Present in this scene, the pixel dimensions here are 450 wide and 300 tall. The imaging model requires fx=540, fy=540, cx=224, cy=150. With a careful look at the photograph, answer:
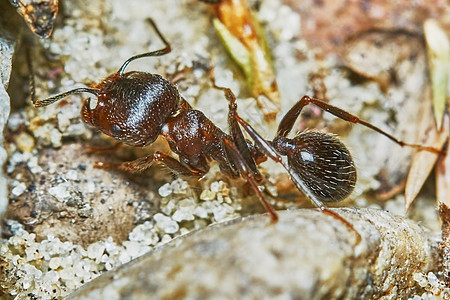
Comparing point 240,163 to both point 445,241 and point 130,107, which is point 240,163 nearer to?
point 130,107

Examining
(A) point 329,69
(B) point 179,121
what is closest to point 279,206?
(B) point 179,121

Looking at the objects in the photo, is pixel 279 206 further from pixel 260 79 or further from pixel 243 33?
pixel 243 33

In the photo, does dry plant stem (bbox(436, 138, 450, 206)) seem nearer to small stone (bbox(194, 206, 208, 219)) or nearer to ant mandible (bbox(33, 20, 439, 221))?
ant mandible (bbox(33, 20, 439, 221))

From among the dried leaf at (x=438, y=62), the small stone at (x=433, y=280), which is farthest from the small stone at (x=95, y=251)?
the dried leaf at (x=438, y=62)

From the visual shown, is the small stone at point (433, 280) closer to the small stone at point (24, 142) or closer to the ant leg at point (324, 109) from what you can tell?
the ant leg at point (324, 109)

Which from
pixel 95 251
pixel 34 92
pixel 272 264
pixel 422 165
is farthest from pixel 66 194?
pixel 422 165
